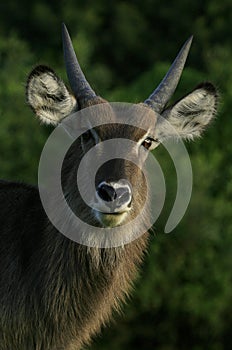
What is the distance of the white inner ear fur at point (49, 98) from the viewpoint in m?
9.29

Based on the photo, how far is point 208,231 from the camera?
70.2 feet

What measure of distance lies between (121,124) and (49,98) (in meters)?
0.74

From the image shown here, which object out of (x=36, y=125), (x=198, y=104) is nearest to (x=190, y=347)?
(x=36, y=125)

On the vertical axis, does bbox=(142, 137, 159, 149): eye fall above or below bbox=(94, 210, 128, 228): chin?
above

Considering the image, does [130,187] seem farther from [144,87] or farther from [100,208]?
[144,87]

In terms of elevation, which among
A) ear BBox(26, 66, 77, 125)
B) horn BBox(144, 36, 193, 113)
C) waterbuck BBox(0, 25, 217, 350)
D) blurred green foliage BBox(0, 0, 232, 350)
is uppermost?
ear BBox(26, 66, 77, 125)

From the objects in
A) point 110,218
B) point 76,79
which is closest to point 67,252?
point 110,218

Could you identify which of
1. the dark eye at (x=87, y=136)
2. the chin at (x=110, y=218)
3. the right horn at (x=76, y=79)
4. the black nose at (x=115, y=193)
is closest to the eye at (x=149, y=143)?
the dark eye at (x=87, y=136)

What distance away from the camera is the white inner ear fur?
9.29 meters

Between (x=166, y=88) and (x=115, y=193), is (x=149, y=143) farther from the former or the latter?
(x=115, y=193)

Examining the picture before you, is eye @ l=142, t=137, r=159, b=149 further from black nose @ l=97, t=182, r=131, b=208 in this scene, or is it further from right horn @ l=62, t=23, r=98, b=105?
black nose @ l=97, t=182, r=131, b=208

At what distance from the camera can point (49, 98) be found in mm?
9383

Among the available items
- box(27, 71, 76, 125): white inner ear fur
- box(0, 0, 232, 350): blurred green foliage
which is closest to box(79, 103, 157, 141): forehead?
box(27, 71, 76, 125): white inner ear fur

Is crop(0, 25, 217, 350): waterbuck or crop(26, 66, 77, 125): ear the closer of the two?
crop(0, 25, 217, 350): waterbuck
